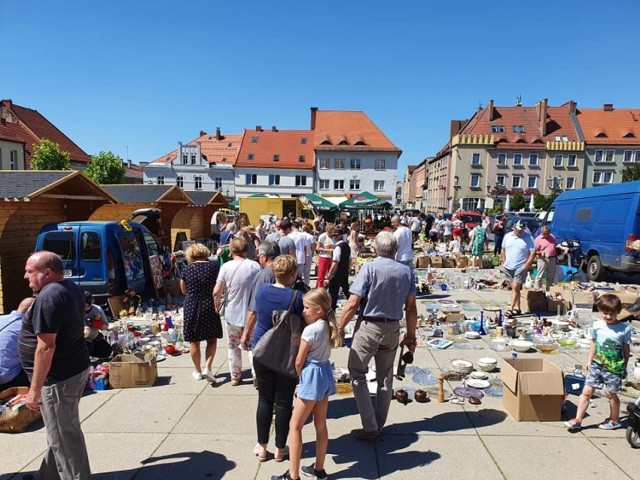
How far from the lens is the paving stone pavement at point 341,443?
3486 millimetres

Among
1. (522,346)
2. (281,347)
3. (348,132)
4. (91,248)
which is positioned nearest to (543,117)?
Answer: (348,132)

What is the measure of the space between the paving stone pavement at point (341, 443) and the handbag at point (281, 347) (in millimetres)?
906

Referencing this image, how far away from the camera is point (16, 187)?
8047mm

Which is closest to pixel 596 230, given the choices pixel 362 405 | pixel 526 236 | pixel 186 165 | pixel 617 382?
pixel 526 236

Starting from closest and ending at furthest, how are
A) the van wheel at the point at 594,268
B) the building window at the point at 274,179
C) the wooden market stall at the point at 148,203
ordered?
the van wheel at the point at 594,268, the wooden market stall at the point at 148,203, the building window at the point at 274,179

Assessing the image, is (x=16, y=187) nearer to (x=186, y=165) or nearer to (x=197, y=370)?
(x=197, y=370)

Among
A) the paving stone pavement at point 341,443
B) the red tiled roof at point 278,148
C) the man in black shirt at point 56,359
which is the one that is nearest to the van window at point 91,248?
the paving stone pavement at point 341,443

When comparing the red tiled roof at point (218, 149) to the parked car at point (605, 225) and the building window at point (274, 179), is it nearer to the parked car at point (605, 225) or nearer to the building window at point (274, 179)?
the building window at point (274, 179)

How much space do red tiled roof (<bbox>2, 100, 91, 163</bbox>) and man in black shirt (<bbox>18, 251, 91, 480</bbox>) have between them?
150ft

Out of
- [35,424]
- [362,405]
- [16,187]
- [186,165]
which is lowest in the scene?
[35,424]

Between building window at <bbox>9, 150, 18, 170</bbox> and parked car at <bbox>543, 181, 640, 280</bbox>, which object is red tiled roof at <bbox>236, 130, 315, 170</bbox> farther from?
parked car at <bbox>543, 181, 640, 280</bbox>

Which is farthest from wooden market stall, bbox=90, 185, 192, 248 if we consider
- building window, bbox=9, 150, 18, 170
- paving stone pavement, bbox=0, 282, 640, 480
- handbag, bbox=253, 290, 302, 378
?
building window, bbox=9, 150, 18, 170

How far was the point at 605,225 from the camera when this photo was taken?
11875 millimetres

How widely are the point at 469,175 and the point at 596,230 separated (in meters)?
44.6
